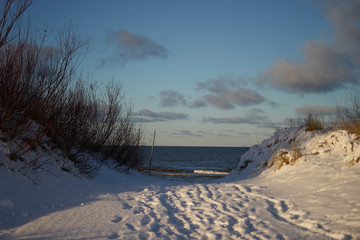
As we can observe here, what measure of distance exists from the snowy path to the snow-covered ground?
10 mm

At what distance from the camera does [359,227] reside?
287 cm

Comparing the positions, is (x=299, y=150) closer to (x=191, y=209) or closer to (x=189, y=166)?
(x=191, y=209)

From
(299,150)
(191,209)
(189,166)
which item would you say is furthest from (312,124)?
(189,166)

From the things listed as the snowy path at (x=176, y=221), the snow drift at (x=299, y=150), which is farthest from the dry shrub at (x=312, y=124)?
the snowy path at (x=176, y=221)

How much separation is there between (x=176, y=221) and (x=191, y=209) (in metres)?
0.64

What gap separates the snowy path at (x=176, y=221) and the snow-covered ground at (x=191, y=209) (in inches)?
0.4

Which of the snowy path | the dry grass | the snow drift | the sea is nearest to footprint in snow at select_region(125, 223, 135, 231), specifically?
the snowy path

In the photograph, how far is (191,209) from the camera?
4070 millimetres

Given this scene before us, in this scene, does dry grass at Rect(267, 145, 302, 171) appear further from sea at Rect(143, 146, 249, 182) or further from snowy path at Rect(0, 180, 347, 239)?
sea at Rect(143, 146, 249, 182)

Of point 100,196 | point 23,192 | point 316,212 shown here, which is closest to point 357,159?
point 316,212

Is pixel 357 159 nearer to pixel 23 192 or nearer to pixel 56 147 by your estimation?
pixel 23 192

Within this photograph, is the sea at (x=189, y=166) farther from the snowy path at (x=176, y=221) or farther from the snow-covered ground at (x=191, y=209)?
the snowy path at (x=176, y=221)

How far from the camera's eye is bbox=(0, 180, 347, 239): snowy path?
115 inches

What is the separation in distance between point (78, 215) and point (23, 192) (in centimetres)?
107
